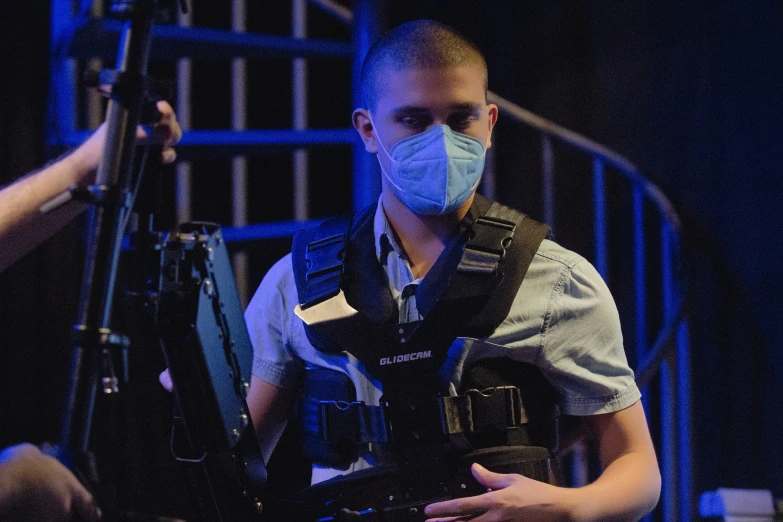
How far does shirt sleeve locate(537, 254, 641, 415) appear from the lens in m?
1.45

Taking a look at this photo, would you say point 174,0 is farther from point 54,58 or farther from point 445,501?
point 54,58

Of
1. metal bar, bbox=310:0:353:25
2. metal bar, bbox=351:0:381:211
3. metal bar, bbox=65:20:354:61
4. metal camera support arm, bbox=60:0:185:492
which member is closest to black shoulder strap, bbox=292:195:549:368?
metal camera support arm, bbox=60:0:185:492

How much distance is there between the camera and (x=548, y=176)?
317 centimetres

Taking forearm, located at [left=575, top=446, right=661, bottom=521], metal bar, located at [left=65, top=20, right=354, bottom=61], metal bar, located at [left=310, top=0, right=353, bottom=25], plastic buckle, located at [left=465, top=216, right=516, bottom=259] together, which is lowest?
forearm, located at [left=575, top=446, right=661, bottom=521]

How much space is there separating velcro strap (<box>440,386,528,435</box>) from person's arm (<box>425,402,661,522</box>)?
0.09 metres

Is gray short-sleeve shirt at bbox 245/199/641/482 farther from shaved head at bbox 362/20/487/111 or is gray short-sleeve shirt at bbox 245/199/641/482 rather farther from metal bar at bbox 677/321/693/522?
metal bar at bbox 677/321/693/522

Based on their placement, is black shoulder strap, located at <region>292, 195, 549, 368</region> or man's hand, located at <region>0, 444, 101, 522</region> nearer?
man's hand, located at <region>0, 444, 101, 522</region>

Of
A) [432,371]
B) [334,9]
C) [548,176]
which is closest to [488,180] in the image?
[548,176]

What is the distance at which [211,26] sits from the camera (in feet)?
10.2

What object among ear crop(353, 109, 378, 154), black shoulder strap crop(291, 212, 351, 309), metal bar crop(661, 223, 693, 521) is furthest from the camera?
metal bar crop(661, 223, 693, 521)

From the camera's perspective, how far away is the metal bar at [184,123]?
9.14ft

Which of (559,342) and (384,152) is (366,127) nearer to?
(384,152)

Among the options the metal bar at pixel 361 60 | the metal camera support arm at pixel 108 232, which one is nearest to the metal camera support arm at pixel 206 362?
the metal camera support arm at pixel 108 232

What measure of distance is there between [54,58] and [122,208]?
1.65m
